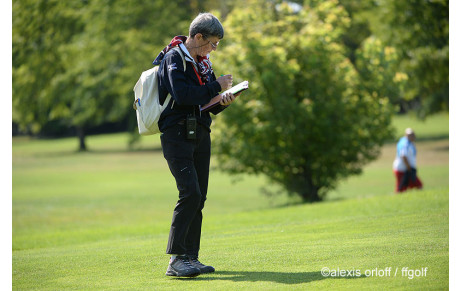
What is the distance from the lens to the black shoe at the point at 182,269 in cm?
573

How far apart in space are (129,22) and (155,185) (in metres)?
15.2

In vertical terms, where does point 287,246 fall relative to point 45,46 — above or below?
below

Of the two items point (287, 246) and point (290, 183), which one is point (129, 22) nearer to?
point (290, 183)

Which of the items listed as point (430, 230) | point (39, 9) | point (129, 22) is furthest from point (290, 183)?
point (129, 22)

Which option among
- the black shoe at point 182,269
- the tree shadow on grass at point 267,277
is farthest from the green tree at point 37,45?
the tree shadow on grass at point 267,277

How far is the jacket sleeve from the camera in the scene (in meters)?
5.68

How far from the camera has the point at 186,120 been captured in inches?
230

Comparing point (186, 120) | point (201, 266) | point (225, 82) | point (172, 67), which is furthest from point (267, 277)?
point (172, 67)

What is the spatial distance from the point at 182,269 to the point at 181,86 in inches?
70.0

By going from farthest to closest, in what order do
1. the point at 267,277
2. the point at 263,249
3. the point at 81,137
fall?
the point at 81,137, the point at 263,249, the point at 267,277

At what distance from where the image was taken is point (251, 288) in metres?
5.09

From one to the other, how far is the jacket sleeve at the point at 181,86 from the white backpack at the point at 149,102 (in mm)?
148

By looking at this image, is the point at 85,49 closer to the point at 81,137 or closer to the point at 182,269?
the point at 81,137

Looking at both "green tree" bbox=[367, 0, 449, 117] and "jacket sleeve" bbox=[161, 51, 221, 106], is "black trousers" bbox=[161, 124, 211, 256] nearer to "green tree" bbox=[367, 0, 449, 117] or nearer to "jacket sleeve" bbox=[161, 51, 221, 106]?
"jacket sleeve" bbox=[161, 51, 221, 106]
